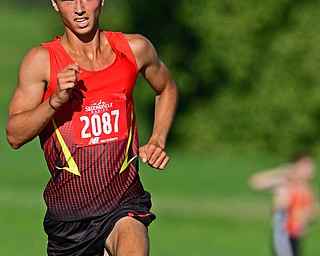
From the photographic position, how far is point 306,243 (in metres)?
20.6

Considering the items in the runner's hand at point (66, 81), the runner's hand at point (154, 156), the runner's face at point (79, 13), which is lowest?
the runner's hand at point (154, 156)

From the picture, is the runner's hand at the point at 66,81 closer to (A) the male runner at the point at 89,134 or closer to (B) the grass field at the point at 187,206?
(A) the male runner at the point at 89,134

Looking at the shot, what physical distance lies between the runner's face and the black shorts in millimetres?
1103

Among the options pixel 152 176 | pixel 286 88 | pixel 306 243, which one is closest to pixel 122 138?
pixel 306 243

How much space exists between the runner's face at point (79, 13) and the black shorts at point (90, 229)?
3.62 feet

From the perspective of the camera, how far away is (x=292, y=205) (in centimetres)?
1498

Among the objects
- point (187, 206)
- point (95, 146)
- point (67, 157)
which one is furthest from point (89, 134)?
point (187, 206)

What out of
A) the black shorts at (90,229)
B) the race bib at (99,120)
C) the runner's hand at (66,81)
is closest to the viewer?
the runner's hand at (66,81)

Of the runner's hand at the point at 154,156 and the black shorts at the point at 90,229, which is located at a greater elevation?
the runner's hand at the point at 154,156

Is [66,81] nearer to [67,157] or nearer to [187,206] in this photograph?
[67,157]

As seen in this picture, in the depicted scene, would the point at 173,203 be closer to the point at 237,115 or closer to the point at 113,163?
the point at 237,115

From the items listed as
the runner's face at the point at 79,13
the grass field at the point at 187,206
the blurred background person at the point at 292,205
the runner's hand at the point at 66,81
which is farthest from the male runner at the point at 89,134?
the grass field at the point at 187,206

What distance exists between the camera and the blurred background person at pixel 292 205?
14.6m

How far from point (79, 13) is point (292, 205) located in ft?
25.8
